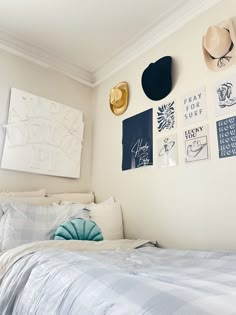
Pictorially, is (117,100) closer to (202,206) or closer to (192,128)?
(192,128)

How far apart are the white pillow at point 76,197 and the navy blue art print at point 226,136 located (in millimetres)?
1351

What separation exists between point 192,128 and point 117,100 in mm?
897

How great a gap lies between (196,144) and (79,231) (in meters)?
1.01

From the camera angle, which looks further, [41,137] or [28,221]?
[41,137]

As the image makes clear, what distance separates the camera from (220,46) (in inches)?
62.3

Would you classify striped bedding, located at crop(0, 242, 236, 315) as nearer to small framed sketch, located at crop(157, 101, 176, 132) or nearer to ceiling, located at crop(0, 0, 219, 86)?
small framed sketch, located at crop(157, 101, 176, 132)

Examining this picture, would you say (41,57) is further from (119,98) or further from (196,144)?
(196,144)

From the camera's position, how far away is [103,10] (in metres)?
1.98

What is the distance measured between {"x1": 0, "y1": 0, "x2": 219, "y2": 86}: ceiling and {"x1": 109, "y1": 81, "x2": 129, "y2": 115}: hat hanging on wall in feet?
0.92

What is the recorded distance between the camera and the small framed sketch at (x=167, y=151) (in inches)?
71.6

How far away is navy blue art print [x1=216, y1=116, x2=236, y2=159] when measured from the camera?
1492 millimetres

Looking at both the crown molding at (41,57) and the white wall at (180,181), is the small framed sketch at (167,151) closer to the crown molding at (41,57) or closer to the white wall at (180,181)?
the white wall at (180,181)

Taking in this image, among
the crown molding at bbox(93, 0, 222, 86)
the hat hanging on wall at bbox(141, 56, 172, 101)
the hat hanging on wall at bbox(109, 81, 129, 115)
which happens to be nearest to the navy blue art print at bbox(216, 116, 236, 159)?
the hat hanging on wall at bbox(141, 56, 172, 101)

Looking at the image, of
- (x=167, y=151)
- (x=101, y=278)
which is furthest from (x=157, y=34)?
(x=101, y=278)
